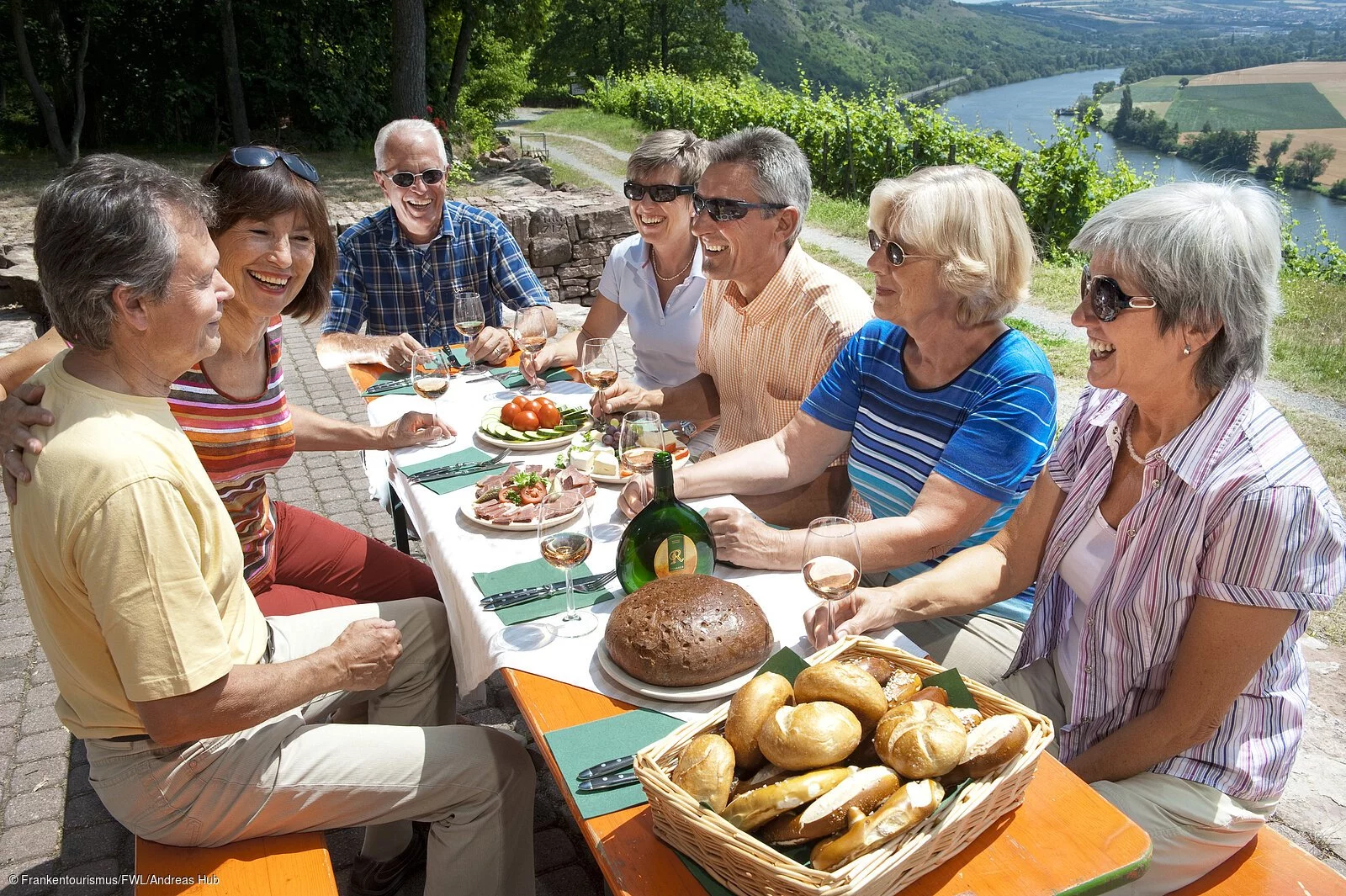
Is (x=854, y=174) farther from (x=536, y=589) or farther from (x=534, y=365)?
(x=536, y=589)

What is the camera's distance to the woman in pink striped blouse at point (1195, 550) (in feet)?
6.14

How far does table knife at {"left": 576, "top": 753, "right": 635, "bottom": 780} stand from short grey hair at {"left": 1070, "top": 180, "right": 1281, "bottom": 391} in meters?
1.41

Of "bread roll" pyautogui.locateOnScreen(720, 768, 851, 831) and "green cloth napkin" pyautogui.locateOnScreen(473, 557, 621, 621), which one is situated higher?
"bread roll" pyautogui.locateOnScreen(720, 768, 851, 831)

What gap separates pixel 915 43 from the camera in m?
52.9

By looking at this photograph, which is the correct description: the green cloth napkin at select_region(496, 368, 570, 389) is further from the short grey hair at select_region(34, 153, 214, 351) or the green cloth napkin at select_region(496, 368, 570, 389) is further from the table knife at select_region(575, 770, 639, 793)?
the table knife at select_region(575, 770, 639, 793)

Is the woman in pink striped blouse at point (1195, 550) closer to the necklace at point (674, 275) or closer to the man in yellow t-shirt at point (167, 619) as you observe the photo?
the man in yellow t-shirt at point (167, 619)

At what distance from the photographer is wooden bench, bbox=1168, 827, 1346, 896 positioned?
6.39ft

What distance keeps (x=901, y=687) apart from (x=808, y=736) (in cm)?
29

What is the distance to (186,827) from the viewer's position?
2.08 metres

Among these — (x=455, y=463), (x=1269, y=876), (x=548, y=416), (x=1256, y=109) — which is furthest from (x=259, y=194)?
(x=1256, y=109)

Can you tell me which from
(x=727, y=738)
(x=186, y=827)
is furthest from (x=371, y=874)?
(x=727, y=738)

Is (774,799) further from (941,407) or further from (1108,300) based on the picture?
(941,407)

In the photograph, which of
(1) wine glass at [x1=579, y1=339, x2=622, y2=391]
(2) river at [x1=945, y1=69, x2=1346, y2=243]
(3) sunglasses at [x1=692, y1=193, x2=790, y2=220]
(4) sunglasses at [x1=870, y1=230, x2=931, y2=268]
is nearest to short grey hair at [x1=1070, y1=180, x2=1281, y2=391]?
(4) sunglasses at [x1=870, y1=230, x2=931, y2=268]

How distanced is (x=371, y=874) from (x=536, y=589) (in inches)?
48.5
